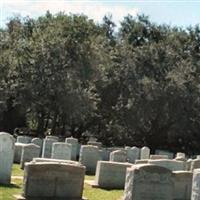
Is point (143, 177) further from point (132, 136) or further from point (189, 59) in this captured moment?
point (189, 59)

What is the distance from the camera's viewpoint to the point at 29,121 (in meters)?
51.0

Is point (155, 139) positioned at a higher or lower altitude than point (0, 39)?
lower

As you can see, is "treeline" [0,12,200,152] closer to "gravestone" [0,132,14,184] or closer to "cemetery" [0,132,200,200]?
"cemetery" [0,132,200,200]

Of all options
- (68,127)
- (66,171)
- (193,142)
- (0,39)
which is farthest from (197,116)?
(66,171)

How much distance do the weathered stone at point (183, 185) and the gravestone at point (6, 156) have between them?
4768 mm

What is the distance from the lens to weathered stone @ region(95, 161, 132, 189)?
19.1m

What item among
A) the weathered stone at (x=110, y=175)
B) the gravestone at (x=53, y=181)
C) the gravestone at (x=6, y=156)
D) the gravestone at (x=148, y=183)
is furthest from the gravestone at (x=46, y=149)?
the gravestone at (x=148, y=183)

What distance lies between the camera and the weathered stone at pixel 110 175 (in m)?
19.1

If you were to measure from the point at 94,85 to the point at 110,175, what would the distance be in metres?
26.8

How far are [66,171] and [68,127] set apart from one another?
34.5 meters

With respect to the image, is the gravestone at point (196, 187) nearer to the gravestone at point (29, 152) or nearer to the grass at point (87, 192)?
the grass at point (87, 192)

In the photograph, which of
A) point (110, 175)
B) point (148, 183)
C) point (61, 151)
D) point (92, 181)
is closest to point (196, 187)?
point (148, 183)

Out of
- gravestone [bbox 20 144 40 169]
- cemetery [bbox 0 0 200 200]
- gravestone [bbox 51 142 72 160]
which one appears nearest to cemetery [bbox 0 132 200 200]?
gravestone [bbox 20 144 40 169]

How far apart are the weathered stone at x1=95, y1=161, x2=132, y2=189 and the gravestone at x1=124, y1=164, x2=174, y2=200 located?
568 centimetres
